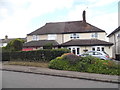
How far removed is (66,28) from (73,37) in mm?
3200

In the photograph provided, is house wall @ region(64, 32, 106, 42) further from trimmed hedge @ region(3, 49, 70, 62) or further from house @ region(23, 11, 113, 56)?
trimmed hedge @ region(3, 49, 70, 62)

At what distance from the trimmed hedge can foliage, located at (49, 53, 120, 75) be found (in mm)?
3935

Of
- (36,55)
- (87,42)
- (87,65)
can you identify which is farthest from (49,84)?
(87,42)

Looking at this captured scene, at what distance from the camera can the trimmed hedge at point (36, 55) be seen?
18.6 meters

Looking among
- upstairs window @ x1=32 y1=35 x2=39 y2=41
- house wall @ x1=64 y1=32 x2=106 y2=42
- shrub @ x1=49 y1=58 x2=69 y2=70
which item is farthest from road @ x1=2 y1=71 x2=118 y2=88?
upstairs window @ x1=32 y1=35 x2=39 y2=41

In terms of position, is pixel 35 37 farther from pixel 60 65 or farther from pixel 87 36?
pixel 60 65

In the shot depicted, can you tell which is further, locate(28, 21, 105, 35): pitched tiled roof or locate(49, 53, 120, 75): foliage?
locate(28, 21, 105, 35): pitched tiled roof

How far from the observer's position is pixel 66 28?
33.3 metres

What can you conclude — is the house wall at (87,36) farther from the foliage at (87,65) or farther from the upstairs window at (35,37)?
the foliage at (87,65)

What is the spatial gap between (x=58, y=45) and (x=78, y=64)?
52.5ft

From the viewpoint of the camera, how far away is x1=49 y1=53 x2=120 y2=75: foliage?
12.0 m

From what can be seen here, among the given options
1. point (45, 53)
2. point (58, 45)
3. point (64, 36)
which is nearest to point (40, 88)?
point (45, 53)

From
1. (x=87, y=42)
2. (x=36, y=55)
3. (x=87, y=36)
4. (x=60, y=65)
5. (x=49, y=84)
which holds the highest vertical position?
(x=87, y=36)

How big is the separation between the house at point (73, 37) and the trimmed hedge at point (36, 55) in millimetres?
8814
